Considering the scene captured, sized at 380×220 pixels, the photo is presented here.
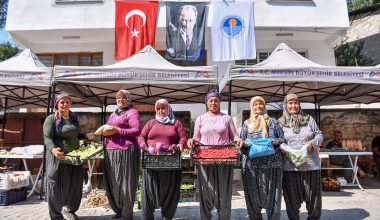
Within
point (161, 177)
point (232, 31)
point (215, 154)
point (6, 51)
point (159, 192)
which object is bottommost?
point (159, 192)

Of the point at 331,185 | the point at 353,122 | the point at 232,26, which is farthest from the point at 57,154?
the point at 353,122

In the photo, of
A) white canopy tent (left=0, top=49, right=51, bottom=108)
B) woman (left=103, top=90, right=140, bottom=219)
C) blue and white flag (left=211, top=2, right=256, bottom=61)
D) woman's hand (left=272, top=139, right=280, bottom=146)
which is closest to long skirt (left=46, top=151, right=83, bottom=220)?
woman (left=103, top=90, right=140, bottom=219)

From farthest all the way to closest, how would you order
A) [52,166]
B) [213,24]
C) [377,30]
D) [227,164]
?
[377,30] < [213,24] < [52,166] < [227,164]

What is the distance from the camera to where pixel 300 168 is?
4.16 m

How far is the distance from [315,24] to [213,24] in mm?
3436

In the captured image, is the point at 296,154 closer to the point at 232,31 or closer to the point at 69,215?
the point at 69,215

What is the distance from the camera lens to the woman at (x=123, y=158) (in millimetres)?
4242

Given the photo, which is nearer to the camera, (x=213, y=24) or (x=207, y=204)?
(x=207, y=204)

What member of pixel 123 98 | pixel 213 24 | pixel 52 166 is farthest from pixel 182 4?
pixel 52 166

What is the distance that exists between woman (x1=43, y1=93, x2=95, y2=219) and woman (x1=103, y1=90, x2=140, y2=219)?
0.40 m

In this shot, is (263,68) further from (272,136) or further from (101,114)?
(101,114)

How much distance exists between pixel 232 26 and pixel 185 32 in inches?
59.9

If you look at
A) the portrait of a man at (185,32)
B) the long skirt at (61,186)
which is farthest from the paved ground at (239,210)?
the portrait of a man at (185,32)

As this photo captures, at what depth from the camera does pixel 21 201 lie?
6191 mm
